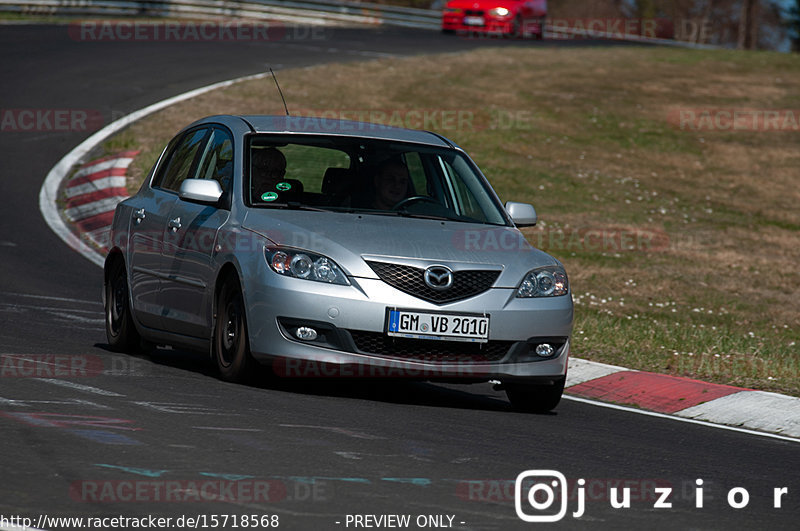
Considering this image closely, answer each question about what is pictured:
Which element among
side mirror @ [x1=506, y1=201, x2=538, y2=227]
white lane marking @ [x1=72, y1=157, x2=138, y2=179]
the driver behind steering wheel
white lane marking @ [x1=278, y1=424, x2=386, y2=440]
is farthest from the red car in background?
white lane marking @ [x1=278, y1=424, x2=386, y2=440]

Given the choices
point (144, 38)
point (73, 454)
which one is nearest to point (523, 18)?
point (144, 38)

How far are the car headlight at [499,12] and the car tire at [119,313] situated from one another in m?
29.7

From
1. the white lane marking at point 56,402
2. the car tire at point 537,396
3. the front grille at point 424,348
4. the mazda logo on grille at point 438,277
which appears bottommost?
the car tire at point 537,396

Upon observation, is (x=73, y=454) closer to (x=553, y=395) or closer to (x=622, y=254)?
(x=553, y=395)

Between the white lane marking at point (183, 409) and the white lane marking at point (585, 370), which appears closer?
the white lane marking at point (183, 409)

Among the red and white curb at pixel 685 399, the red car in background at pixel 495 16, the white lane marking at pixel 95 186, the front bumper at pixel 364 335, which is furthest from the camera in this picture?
the red car in background at pixel 495 16

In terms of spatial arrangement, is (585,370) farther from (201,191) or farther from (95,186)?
(95,186)

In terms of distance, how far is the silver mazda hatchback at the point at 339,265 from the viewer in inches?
299

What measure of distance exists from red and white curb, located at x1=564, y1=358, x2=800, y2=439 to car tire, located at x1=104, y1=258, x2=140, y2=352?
3.05m

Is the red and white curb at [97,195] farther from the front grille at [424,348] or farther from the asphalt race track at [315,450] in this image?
the front grille at [424,348]

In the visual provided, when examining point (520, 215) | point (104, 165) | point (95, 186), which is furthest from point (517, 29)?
point (520, 215)

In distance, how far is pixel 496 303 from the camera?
7.78 m

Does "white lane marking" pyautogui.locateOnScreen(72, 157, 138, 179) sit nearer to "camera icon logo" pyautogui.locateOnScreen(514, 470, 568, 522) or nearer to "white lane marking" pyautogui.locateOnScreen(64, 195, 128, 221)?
"white lane marking" pyautogui.locateOnScreen(64, 195, 128, 221)

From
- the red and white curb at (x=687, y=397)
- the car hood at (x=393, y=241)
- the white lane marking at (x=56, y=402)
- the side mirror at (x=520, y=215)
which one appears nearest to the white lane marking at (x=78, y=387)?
the white lane marking at (x=56, y=402)
